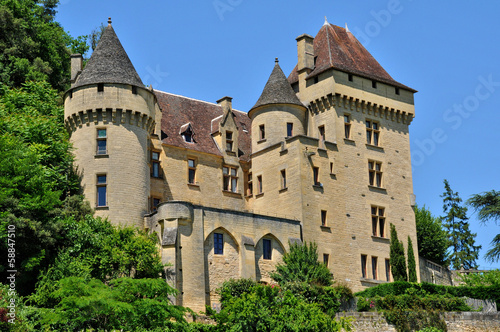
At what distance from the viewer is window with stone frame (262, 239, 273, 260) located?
145 feet

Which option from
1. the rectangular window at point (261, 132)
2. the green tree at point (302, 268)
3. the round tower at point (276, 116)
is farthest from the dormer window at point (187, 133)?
the green tree at point (302, 268)

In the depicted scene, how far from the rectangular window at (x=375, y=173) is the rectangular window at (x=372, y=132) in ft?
4.36

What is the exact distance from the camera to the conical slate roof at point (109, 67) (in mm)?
43250

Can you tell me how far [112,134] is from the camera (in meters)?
42.7

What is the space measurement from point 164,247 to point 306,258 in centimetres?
813

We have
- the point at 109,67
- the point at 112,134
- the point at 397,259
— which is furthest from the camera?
the point at 397,259

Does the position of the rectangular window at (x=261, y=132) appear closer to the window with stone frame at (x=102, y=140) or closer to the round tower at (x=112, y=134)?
the round tower at (x=112, y=134)

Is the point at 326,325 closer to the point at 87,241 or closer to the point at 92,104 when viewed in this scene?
the point at 87,241

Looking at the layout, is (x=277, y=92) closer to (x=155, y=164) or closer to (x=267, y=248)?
(x=155, y=164)

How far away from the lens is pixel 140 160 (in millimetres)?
43094

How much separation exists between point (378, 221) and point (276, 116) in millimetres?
8788

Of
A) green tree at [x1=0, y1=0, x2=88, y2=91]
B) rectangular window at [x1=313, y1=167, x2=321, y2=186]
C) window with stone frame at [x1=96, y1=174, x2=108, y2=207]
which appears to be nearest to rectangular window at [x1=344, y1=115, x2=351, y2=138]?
rectangular window at [x1=313, y1=167, x2=321, y2=186]

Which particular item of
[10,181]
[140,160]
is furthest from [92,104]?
[10,181]

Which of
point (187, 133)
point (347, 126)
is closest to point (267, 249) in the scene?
point (187, 133)
